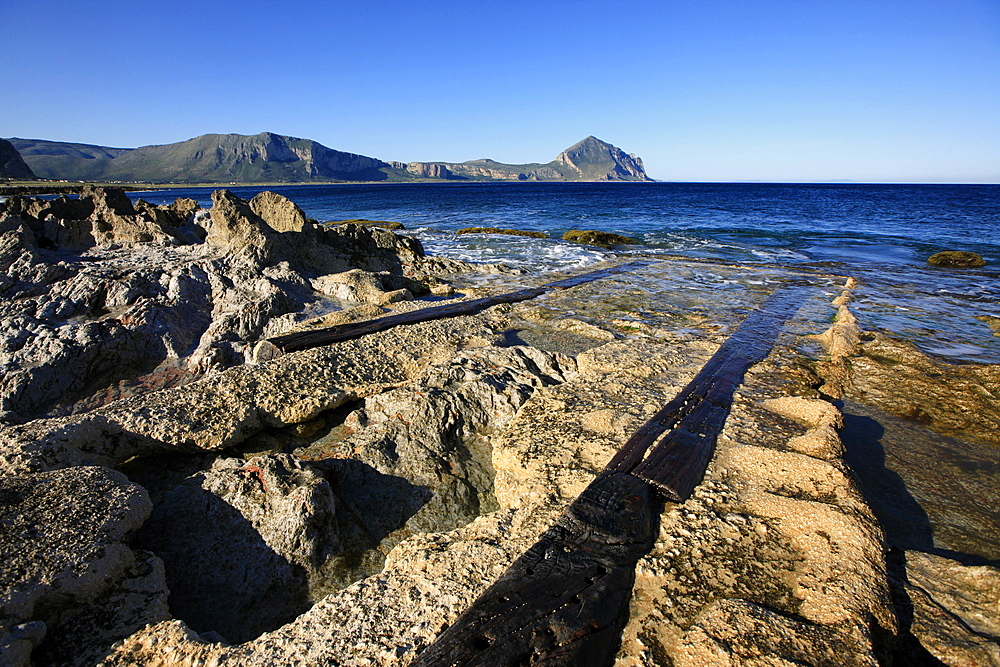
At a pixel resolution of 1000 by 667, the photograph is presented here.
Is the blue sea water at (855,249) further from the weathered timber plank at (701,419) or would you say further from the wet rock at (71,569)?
the wet rock at (71,569)

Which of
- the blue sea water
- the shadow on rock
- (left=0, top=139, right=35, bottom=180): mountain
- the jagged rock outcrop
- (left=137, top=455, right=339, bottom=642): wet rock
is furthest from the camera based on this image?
(left=0, top=139, right=35, bottom=180): mountain

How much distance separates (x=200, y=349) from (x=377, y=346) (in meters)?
2.24

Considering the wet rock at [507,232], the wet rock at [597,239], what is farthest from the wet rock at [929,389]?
the wet rock at [507,232]

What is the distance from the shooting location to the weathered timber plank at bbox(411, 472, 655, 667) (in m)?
1.83

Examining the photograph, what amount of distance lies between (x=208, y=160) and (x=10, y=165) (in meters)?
98.5

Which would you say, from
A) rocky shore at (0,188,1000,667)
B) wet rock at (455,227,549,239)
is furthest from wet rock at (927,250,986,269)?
wet rock at (455,227,549,239)

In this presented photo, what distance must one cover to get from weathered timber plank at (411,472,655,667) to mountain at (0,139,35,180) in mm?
120814

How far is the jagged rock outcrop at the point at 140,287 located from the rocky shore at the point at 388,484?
0.12ft

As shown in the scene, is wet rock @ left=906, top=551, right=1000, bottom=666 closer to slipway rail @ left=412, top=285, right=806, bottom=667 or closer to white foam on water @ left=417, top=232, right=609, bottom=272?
slipway rail @ left=412, top=285, right=806, bottom=667

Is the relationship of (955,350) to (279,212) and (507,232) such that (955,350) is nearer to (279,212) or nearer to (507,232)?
(279,212)

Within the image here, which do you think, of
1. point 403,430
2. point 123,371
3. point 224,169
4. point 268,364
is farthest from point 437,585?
point 224,169

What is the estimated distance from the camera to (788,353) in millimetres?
5859

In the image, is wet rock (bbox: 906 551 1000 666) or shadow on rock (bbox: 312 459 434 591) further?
shadow on rock (bbox: 312 459 434 591)

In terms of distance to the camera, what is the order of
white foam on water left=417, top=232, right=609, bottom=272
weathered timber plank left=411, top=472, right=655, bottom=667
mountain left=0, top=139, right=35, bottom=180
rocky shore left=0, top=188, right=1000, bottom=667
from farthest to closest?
mountain left=0, top=139, right=35, bottom=180, white foam on water left=417, top=232, right=609, bottom=272, rocky shore left=0, top=188, right=1000, bottom=667, weathered timber plank left=411, top=472, right=655, bottom=667
